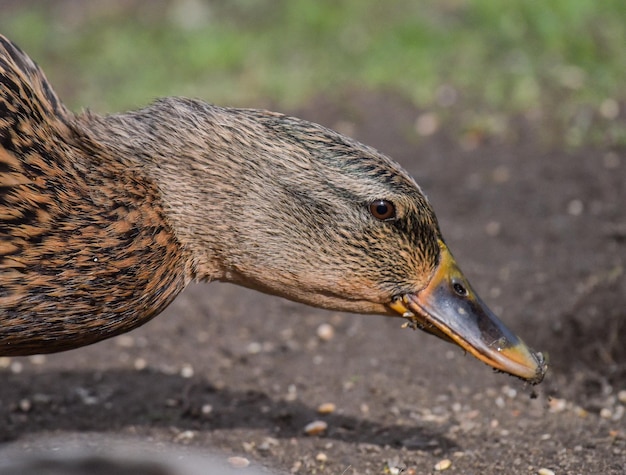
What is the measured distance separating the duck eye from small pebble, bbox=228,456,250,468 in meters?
1.20

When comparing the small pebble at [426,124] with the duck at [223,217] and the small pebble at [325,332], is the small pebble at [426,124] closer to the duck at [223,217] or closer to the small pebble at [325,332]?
the small pebble at [325,332]

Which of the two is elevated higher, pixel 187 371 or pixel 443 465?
pixel 187 371

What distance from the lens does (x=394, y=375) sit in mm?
4828

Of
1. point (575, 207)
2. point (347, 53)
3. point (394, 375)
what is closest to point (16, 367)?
point (394, 375)

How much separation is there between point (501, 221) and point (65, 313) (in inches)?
132

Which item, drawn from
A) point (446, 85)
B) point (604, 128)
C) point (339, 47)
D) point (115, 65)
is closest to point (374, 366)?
point (604, 128)

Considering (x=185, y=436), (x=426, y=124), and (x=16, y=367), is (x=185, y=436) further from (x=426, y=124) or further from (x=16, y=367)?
(x=426, y=124)

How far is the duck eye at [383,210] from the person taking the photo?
3.55 m

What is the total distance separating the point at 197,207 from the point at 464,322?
3.63 feet

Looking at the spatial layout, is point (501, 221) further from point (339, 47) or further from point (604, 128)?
point (339, 47)

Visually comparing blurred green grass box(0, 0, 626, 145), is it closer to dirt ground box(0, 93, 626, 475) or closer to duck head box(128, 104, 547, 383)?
dirt ground box(0, 93, 626, 475)

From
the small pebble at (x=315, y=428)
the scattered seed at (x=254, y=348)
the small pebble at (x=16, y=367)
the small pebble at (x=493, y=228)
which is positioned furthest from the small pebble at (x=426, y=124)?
the small pebble at (x=16, y=367)

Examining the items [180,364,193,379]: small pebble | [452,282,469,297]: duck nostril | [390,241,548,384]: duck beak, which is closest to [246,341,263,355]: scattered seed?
Result: [180,364,193,379]: small pebble

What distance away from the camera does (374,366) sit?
4918 mm
